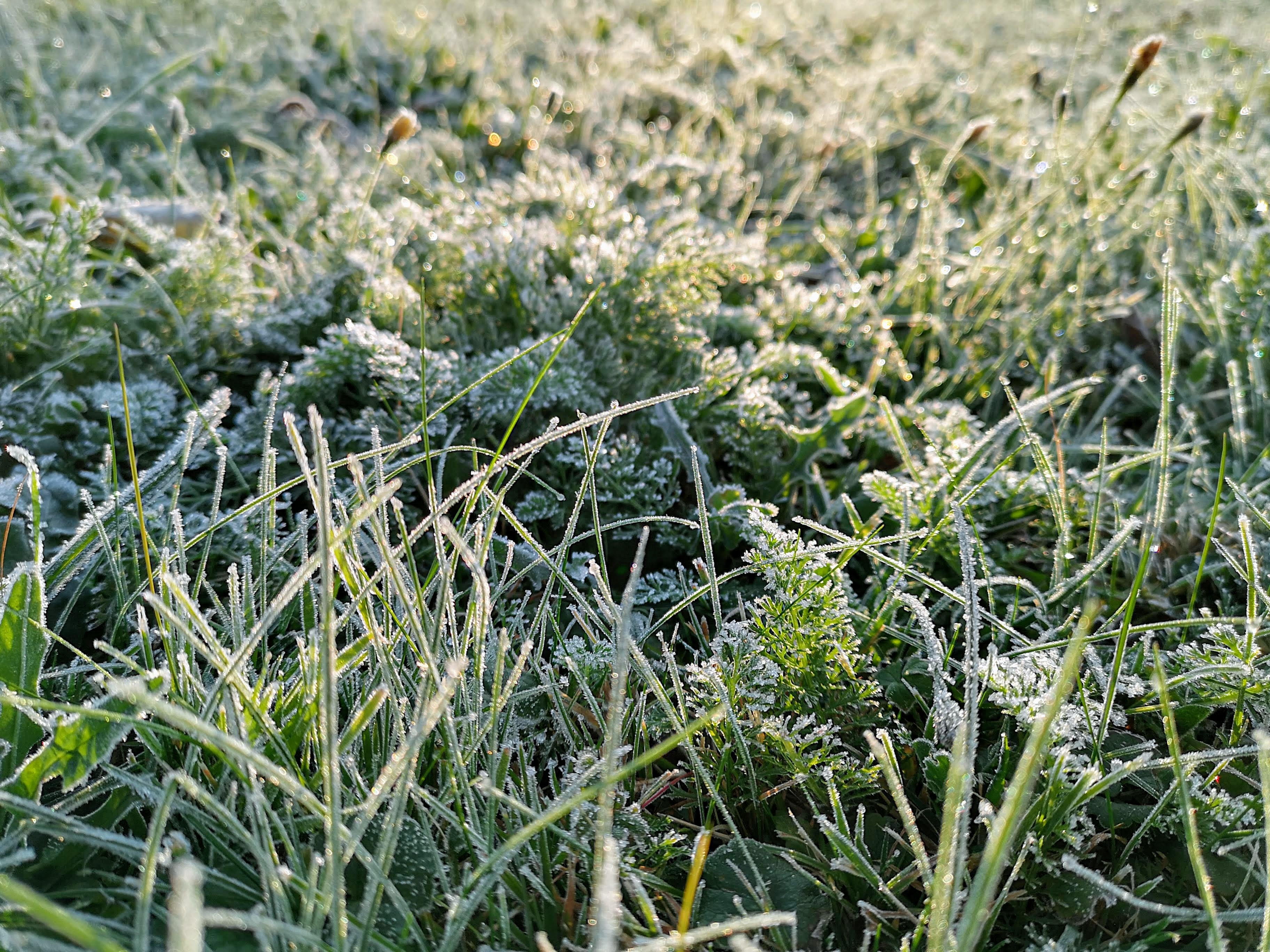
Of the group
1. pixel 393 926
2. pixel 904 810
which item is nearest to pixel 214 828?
pixel 393 926

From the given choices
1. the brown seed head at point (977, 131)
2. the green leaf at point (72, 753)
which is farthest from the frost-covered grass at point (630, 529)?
the brown seed head at point (977, 131)

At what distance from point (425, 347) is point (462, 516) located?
0.61 metres

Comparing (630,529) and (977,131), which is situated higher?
(977,131)

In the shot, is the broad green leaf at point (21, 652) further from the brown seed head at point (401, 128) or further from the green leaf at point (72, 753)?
the brown seed head at point (401, 128)

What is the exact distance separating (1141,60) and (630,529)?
1.25 meters

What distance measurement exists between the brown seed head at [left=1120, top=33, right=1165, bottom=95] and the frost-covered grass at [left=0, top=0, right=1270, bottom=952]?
26mm

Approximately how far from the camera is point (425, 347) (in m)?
1.56

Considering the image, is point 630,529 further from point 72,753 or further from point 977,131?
point 977,131

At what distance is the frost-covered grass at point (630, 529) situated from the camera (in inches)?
33.6

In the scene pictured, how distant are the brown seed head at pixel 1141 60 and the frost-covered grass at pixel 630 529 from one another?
3cm

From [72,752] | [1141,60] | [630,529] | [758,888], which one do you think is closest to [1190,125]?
[1141,60]

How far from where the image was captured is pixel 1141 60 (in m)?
1.67

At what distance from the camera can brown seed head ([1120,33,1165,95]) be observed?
1.64 meters

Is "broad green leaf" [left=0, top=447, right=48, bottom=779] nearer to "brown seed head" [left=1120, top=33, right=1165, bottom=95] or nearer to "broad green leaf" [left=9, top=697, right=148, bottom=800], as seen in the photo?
"broad green leaf" [left=9, top=697, right=148, bottom=800]
